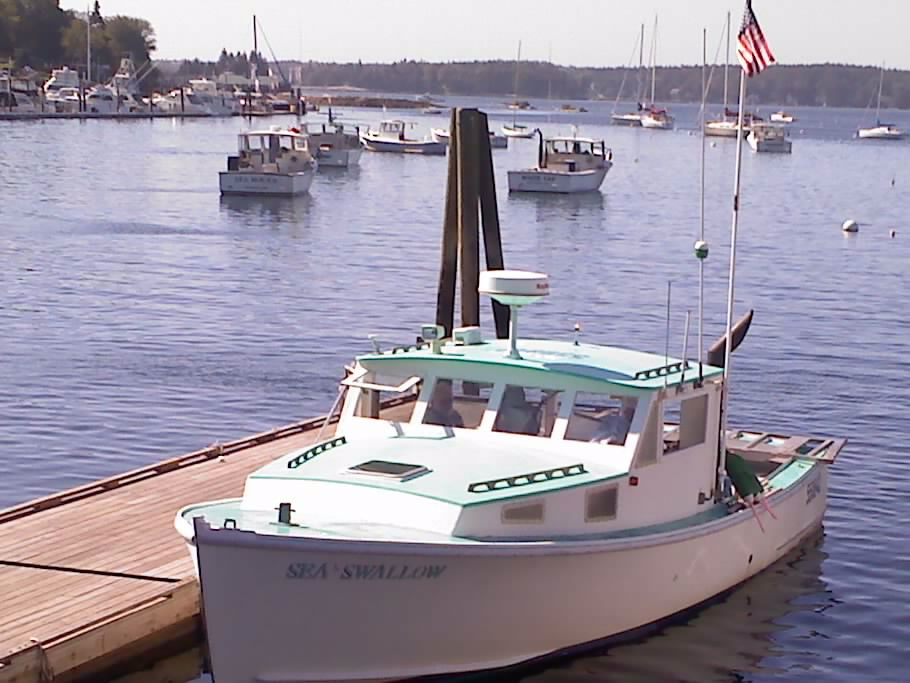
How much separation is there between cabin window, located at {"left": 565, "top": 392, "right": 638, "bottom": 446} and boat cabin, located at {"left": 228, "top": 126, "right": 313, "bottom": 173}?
61.4 metres

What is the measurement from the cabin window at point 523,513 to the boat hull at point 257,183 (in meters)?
61.4

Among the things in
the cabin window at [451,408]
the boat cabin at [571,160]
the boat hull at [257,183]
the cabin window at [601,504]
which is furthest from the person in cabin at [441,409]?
the boat cabin at [571,160]

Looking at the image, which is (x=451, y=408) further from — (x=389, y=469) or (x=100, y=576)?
(x=100, y=576)

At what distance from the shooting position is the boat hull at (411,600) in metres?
14.1

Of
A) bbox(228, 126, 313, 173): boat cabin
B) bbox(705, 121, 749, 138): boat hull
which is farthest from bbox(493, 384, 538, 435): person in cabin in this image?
bbox(705, 121, 749, 138): boat hull

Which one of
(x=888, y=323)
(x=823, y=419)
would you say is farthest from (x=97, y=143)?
(x=823, y=419)

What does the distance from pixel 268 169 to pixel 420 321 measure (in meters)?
38.2

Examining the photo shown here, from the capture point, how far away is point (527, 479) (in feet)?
51.4

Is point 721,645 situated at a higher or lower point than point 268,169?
lower

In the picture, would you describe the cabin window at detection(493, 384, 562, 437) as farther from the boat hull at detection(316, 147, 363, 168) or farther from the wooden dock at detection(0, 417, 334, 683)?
the boat hull at detection(316, 147, 363, 168)

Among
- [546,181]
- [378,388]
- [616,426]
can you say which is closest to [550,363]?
[616,426]

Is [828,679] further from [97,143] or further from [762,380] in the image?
[97,143]

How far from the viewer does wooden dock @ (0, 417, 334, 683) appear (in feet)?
48.5

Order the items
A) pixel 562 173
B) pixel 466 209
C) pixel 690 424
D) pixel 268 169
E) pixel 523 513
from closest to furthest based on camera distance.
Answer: pixel 523 513
pixel 690 424
pixel 466 209
pixel 268 169
pixel 562 173
